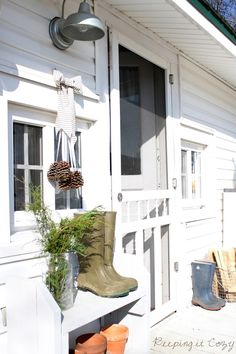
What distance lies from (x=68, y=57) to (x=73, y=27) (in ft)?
0.98

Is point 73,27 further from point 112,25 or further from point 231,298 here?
point 231,298

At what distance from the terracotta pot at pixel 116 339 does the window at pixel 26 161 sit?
87 centimetres

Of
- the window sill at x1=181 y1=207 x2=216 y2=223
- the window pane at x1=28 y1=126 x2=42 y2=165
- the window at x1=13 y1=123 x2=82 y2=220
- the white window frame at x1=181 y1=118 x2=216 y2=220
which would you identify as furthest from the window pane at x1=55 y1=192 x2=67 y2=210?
the white window frame at x1=181 y1=118 x2=216 y2=220

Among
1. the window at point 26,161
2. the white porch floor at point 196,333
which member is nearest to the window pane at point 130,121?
the window at point 26,161

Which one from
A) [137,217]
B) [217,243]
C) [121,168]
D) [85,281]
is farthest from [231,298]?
[85,281]

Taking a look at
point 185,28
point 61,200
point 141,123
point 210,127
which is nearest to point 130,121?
point 141,123

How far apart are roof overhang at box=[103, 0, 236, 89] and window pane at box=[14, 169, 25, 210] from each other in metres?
1.38

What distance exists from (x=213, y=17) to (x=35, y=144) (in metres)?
1.85

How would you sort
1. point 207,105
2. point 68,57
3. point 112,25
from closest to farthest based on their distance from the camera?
point 68,57 < point 112,25 < point 207,105

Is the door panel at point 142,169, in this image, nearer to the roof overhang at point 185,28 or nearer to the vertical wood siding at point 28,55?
the roof overhang at point 185,28

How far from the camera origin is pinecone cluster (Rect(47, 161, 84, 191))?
7.34ft

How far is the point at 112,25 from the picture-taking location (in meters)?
2.80

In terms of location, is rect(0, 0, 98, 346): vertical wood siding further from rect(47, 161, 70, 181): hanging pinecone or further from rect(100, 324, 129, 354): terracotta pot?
rect(100, 324, 129, 354): terracotta pot

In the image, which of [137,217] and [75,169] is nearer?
[75,169]
